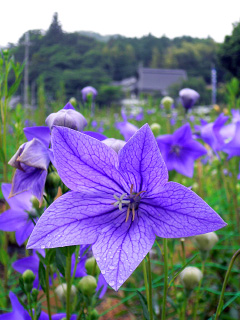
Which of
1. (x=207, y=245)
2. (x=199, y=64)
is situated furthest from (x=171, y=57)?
(x=207, y=245)

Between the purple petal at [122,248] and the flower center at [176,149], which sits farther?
the flower center at [176,149]

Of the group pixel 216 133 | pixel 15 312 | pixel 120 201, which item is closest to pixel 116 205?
pixel 120 201

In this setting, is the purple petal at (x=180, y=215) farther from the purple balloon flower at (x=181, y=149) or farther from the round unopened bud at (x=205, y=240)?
the purple balloon flower at (x=181, y=149)

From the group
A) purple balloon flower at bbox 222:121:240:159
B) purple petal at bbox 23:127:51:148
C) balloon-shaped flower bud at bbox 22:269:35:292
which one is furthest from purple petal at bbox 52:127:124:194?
purple balloon flower at bbox 222:121:240:159

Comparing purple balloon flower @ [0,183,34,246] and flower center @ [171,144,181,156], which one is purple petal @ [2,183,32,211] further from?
flower center @ [171,144,181,156]

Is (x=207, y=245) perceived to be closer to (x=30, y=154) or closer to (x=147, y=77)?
(x=30, y=154)

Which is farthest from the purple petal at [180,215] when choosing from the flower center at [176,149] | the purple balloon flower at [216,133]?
the flower center at [176,149]
